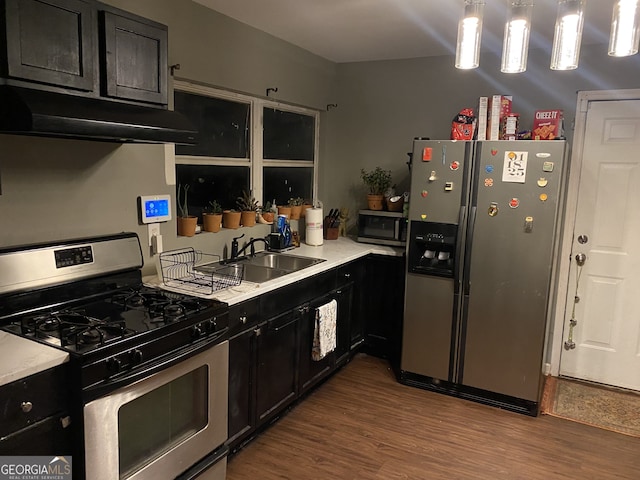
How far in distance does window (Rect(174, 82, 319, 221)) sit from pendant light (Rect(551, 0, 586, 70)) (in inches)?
79.3

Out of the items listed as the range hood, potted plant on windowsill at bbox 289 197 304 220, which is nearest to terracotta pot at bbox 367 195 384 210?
potted plant on windowsill at bbox 289 197 304 220

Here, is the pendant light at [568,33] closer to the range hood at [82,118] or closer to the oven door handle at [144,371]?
the range hood at [82,118]

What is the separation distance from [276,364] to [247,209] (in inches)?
45.6

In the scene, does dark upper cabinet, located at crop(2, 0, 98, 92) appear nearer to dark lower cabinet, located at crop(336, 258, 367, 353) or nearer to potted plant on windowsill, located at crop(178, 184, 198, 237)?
potted plant on windowsill, located at crop(178, 184, 198, 237)

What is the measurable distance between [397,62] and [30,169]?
2.94 meters

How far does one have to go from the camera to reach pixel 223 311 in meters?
2.24

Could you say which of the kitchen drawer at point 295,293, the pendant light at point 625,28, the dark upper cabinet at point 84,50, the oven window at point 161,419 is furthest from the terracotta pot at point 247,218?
the pendant light at point 625,28

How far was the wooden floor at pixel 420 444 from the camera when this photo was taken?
8.36 feet

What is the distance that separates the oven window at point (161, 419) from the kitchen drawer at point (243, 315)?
1.01 ft

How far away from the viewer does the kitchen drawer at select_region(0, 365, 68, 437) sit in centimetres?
146

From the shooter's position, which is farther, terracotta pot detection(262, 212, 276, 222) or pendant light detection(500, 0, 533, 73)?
terracotta pot detection(262, 212, 276, 222)

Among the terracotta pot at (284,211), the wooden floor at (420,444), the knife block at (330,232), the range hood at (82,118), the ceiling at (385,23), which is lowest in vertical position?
the wooden floor at (420,444)

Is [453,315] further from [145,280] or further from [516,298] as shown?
[145,280]

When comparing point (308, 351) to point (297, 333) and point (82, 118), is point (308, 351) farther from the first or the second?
→ point (82, 118)
